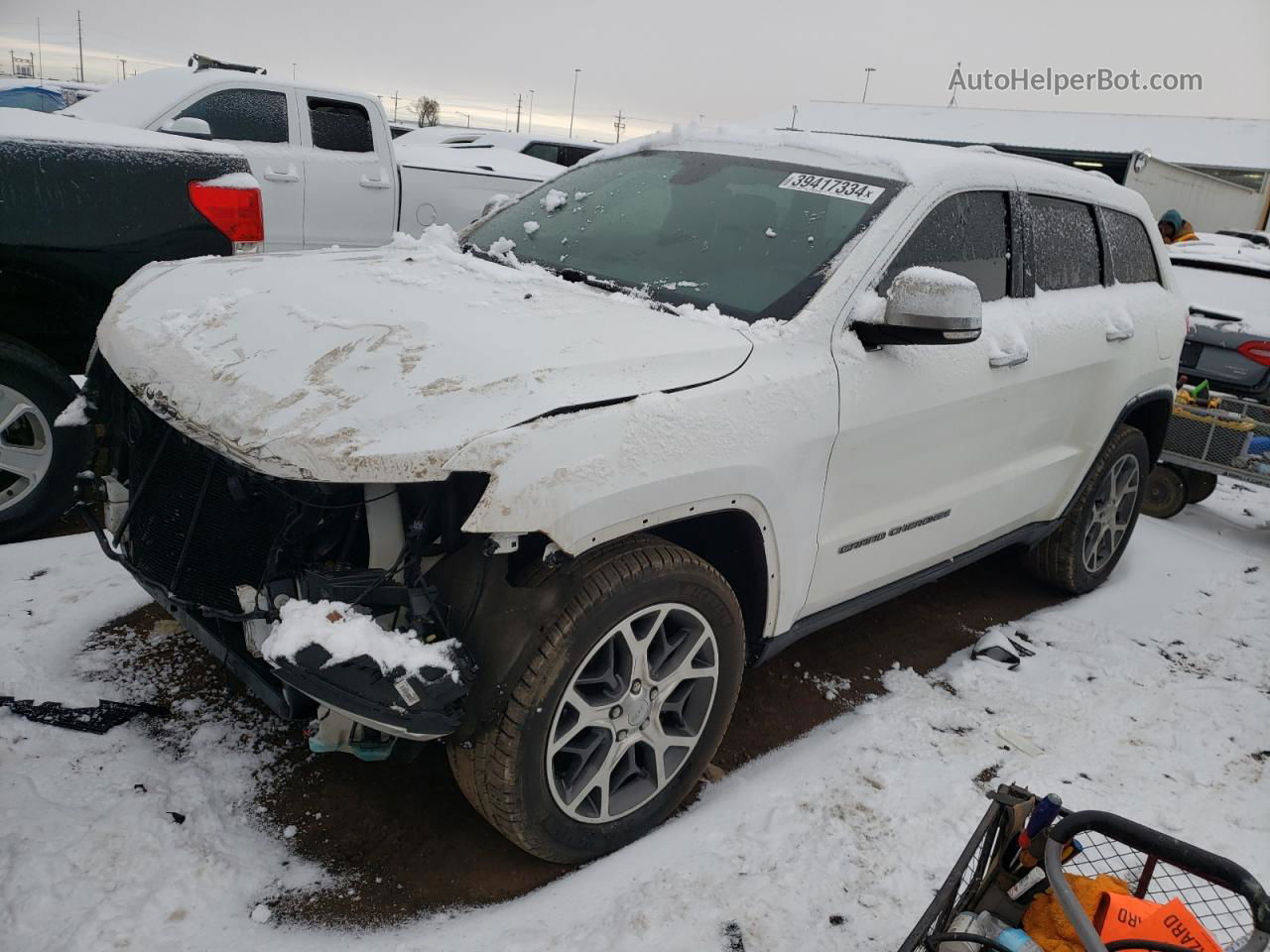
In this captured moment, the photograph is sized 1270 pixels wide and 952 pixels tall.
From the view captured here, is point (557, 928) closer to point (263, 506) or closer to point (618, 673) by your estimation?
point (618, 673)

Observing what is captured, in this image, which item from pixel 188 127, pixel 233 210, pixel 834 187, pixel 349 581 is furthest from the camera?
pixel 188 127

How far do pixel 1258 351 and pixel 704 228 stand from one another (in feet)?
18.3

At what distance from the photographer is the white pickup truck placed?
6289 mm

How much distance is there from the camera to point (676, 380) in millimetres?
2357

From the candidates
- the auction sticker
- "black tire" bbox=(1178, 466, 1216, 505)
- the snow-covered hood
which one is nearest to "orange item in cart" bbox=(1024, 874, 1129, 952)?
the snow-covered hood

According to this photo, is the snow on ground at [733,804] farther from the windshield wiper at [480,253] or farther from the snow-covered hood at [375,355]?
the windshield wiper at [480,253]

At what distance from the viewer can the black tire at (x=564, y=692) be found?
219 centimetres

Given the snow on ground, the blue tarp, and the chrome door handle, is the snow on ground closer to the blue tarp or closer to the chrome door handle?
the chrome door handle

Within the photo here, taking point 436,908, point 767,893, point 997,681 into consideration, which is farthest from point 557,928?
point 997,681

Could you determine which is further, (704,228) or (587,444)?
A: (704,228)

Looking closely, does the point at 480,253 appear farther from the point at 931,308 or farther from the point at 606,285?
the point at 931,308

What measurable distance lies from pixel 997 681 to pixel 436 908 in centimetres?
243

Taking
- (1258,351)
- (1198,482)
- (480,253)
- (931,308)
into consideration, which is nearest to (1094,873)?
(931,308)

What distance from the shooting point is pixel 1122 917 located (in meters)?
1.81
